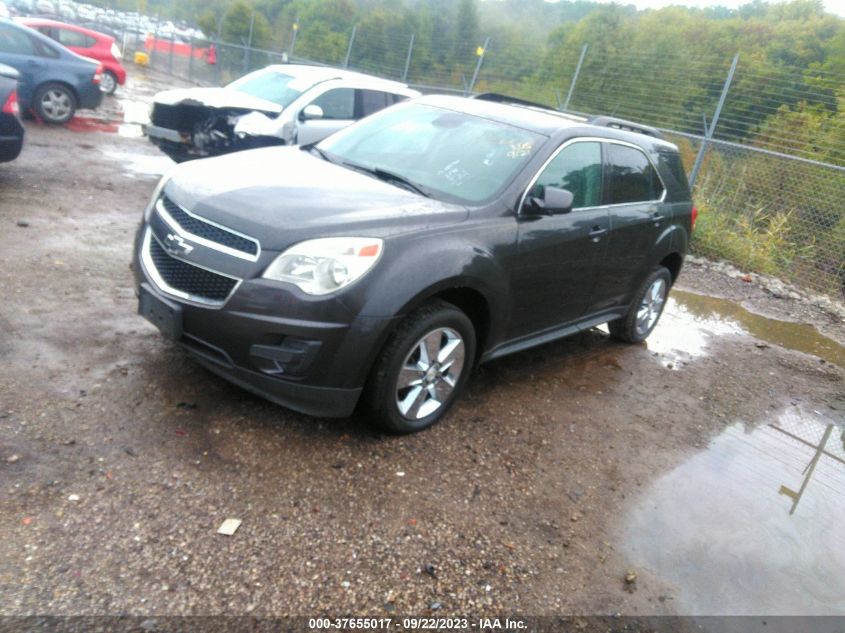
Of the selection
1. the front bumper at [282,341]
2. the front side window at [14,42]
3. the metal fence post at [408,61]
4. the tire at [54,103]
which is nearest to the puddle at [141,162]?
the tire at [54,103]

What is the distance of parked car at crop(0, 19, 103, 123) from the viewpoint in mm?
10367

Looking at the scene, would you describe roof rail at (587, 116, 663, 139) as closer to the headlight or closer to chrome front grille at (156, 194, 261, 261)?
the headlight

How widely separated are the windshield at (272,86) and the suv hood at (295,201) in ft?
15.9

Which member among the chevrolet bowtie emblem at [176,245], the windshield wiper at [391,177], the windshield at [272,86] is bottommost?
the chevrolet bowtie emblem at [176,245]

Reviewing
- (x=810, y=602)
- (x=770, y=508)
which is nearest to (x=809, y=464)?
(x=770, y=508)

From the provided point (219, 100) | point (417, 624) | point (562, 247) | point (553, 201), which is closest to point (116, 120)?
point (219, 100)

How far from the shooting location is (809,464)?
4.62 metres

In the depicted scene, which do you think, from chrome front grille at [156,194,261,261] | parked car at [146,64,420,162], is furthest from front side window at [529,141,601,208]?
parked car at [146,64,420,162]

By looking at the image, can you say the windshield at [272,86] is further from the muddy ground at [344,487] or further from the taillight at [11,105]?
the muddy ground at [344,487]

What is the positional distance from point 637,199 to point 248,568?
3.87 meters

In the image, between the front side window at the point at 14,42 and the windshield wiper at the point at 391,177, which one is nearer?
the windshield wiper at the point at 391,177

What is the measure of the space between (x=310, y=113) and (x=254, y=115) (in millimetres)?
658

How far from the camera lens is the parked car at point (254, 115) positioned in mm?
8133

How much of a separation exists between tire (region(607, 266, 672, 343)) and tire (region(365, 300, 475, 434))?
2.26 meters
